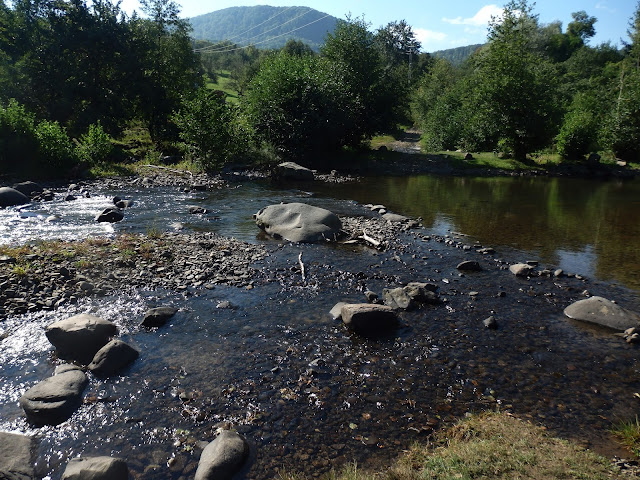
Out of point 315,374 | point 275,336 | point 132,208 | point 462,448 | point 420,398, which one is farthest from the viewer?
point 132,208

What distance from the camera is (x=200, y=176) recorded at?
32.1 meters

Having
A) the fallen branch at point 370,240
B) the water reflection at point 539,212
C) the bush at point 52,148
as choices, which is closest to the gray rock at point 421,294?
the fallen branch at point 370,240

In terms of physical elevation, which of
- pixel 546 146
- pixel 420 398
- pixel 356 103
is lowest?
pixel 420 398

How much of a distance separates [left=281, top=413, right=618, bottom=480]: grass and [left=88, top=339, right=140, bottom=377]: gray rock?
424cm

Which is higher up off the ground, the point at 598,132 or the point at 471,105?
the point at 471,105

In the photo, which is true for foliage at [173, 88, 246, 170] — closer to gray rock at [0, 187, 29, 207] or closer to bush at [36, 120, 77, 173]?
bush at [36, 120, 77, 173]

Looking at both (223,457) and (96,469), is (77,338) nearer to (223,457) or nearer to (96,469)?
(96,469)

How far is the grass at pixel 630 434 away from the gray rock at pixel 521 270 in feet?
23.8

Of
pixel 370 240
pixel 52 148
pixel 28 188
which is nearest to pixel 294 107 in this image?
pixel 52 148

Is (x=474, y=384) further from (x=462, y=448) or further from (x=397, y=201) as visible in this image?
(x=397, y=201)

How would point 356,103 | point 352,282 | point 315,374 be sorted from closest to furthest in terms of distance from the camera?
1. point 315,374
2. point 352,282
3. point 356,103

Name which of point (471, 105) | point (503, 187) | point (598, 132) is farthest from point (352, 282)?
point (598, 132)

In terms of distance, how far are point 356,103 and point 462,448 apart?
3904 cm

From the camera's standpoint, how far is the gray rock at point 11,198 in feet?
70.4
